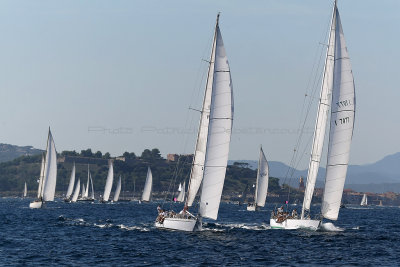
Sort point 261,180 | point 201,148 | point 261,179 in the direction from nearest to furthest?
point 201,148 < point 261,179 < point 261,180

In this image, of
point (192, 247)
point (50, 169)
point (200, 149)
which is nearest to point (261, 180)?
point (50, 169)

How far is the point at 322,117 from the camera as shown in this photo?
2394 inches

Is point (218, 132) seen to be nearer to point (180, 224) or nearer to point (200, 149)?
point (200, 149)

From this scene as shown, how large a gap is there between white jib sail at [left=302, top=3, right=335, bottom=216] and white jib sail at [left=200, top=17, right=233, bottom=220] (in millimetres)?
7888

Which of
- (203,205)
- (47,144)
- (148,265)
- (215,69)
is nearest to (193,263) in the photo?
(148,265)

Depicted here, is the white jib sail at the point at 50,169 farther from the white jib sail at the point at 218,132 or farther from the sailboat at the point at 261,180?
the white jib sail at the point at 218,132

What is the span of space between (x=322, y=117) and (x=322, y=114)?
0.82 feet

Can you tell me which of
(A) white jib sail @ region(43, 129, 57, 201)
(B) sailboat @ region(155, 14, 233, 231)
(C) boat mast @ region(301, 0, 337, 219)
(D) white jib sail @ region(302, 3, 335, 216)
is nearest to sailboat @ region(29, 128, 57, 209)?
(A) white jib sail @ region(43, 129, 57, 201)

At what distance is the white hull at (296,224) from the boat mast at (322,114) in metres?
1.16

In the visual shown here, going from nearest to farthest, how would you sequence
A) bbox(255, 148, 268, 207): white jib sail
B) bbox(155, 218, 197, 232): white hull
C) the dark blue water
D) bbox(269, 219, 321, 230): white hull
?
the dark blue water < bbox(155, 218, 197, 232): white hull < bbox(269, 219, 321, 230): white hull < bbox(255, 148, 268, 207): white jib sail

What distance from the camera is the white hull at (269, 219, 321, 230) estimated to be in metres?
61.0

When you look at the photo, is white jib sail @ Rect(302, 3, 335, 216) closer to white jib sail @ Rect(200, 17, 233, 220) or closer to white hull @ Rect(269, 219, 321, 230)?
white hull @ Rect(269, 219, 321, 230)

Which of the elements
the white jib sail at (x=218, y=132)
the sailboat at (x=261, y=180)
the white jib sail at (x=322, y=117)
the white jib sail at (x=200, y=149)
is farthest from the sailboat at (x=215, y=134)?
the sailboat at (x=261, y=180)

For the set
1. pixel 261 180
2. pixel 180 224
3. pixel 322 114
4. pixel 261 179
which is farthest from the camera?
pixel 261 180
